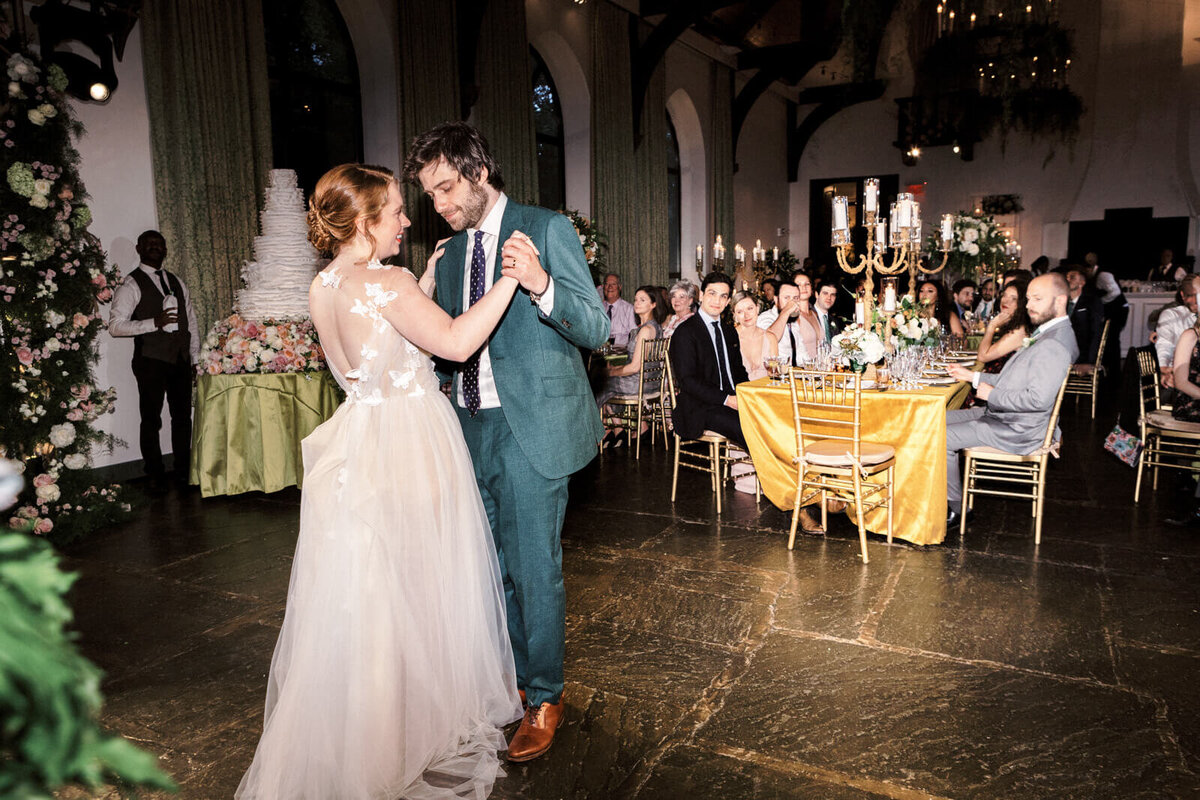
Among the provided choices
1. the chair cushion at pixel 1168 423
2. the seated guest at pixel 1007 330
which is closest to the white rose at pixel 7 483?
the seated guest at pixel 1007 330

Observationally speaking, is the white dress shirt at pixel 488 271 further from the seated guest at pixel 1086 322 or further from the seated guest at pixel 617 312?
the seated guest at pixel 1086 322

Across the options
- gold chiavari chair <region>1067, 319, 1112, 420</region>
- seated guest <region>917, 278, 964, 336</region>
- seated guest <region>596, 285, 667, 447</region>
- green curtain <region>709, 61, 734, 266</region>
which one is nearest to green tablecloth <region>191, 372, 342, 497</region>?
seated guest <region>596, 285, 667, 447</region>

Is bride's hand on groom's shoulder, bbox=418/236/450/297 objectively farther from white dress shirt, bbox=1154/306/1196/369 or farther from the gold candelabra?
white dress shirt, bbox=1154/306/1196/369

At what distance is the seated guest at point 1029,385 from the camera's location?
13.2ft

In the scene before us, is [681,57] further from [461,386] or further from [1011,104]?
[461,386]

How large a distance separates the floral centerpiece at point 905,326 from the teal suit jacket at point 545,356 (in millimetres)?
3295

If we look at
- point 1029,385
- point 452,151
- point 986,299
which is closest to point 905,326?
point 1029,385

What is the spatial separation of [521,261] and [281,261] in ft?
13.1

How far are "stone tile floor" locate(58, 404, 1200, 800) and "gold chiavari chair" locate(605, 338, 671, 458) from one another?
189cm

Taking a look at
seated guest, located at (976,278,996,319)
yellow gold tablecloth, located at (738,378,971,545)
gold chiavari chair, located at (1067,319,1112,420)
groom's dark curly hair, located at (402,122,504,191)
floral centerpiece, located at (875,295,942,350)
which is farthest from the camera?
seated guest, located at (976,278,996,319)

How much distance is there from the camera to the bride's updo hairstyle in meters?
1.92

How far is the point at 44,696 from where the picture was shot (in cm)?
49

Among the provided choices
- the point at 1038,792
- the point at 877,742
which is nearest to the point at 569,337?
the point at 877,742

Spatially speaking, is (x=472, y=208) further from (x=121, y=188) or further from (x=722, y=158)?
(x=722, y=158)
